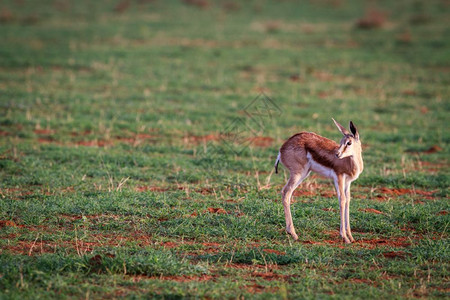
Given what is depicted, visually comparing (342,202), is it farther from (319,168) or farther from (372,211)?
(372,211)

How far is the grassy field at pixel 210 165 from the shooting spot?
5969 mm

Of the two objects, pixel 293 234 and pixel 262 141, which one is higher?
pixel 262 141

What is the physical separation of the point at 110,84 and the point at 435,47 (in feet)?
52.4

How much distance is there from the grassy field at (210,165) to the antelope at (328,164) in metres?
0.37

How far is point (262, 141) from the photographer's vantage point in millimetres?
12672

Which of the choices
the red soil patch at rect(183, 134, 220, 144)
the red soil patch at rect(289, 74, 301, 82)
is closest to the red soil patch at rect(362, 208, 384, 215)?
the red soil patch at rect(183, 134, 220, 144)

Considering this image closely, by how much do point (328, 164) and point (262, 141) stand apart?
17.5 ft

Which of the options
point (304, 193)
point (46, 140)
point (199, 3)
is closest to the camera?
point (304, 193)

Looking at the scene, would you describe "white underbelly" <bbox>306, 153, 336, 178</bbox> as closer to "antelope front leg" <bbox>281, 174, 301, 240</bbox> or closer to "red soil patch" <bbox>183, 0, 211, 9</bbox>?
"antelope front leg" <bbox>281, 174, 301, 240</bbox>

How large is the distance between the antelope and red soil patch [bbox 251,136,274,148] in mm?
4672

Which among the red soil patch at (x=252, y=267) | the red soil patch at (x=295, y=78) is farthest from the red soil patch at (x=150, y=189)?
the red soil patch at (x=295, y=78)

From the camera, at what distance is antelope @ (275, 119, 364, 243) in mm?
7254

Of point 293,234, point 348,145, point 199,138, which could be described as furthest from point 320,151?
point 199,138

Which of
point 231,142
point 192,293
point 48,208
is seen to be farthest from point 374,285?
point 231,142
